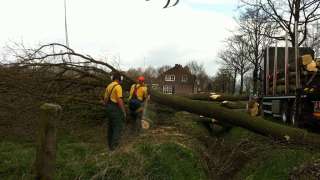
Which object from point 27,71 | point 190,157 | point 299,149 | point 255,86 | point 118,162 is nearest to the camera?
point 118,162

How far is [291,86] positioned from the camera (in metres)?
15.7

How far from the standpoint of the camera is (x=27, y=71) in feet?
35.5

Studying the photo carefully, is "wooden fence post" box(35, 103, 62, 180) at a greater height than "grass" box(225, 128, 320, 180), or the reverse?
"wooden fence post" box(35, 103, 62, 180)

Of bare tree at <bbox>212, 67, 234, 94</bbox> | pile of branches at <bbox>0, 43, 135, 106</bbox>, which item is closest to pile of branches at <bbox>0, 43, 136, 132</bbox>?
pile of branches at <bbox>0, 43, 135, 106</bbox>

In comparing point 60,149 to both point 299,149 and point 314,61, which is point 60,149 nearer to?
point 299,149

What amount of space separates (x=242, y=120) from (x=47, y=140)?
6.14 meters

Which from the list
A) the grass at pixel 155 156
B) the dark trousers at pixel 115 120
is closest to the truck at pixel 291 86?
the grass at pixel 155 156

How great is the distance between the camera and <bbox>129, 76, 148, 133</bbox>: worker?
38.6 feet

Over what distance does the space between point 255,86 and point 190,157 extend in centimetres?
1327

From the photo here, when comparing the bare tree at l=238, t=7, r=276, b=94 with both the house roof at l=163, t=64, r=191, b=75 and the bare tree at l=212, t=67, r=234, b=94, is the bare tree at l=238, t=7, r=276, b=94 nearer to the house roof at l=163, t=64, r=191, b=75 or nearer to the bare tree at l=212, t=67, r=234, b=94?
the bare tree at l=212, t=67, r=234, b=94

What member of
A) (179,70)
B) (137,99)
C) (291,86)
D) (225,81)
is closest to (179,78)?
(179,70)

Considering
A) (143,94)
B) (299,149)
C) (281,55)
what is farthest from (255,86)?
(299,149)

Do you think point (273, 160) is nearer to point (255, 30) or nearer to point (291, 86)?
point (291, 86)

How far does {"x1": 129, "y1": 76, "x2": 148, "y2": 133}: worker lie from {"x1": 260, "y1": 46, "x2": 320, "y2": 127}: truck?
434 cm
